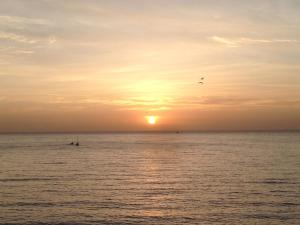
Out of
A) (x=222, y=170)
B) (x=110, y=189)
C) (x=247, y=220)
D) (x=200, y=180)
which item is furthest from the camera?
(x=222, y=170)

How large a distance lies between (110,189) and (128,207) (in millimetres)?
11085

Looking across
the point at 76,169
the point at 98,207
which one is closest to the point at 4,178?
the point at 76,169

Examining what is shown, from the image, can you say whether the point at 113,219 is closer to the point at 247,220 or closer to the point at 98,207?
the point at 98,207

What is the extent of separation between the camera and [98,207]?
39.8 metres

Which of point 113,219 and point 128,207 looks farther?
point 128,207

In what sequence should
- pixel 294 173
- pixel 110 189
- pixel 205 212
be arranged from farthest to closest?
pixel 294 173
pixel 110 189
pixel 205 212

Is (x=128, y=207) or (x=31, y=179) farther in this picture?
(x=31, y=179)

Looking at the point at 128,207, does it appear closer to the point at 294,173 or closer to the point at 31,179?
the point at 31,179

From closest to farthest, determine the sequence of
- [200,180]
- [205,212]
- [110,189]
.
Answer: [205,212] < [110,189] < [200,180]

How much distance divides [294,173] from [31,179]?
4102cm

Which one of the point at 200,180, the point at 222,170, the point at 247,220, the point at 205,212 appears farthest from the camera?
the point at 222,170

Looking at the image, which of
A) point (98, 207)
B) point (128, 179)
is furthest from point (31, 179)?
point (98, 207)

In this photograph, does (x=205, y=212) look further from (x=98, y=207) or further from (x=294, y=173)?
(x=294, y=173)

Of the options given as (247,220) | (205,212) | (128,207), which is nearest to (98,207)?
(128,207)
